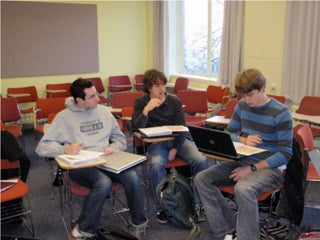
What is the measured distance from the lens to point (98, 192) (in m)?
2.44

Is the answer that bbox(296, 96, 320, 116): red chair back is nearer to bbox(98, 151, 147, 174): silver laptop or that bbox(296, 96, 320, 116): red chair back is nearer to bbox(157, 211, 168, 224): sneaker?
bbox(157, 211, 168, 224): sneaker

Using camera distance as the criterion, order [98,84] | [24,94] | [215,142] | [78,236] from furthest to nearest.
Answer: [98,84] → [24,94] → [78,236] → [215,142]

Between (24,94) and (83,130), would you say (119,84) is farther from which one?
(83,130)

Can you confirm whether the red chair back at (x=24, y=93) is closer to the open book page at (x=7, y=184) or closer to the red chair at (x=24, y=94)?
the red chair at (x=24, y=94)

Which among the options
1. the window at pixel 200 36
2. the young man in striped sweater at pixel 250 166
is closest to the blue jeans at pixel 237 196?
the young man in striped sweater at pixel 250 166

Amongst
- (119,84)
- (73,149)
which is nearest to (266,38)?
(119,84)

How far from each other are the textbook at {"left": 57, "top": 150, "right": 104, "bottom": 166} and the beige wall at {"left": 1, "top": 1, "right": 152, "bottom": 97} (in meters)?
4.38

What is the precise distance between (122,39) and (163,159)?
4620mm

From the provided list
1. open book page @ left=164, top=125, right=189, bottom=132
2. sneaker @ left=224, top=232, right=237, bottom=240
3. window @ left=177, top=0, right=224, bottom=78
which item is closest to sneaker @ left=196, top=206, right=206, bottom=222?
sneaker @ left=224, top=232, right=237, bottom=240

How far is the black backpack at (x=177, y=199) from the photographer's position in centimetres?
254

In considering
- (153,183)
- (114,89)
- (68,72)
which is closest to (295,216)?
(153,183)

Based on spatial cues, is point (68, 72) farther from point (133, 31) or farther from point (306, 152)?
point (306, 152)

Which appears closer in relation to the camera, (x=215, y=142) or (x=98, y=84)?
(x=215, y=142)

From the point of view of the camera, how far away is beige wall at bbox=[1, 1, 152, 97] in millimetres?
6805
